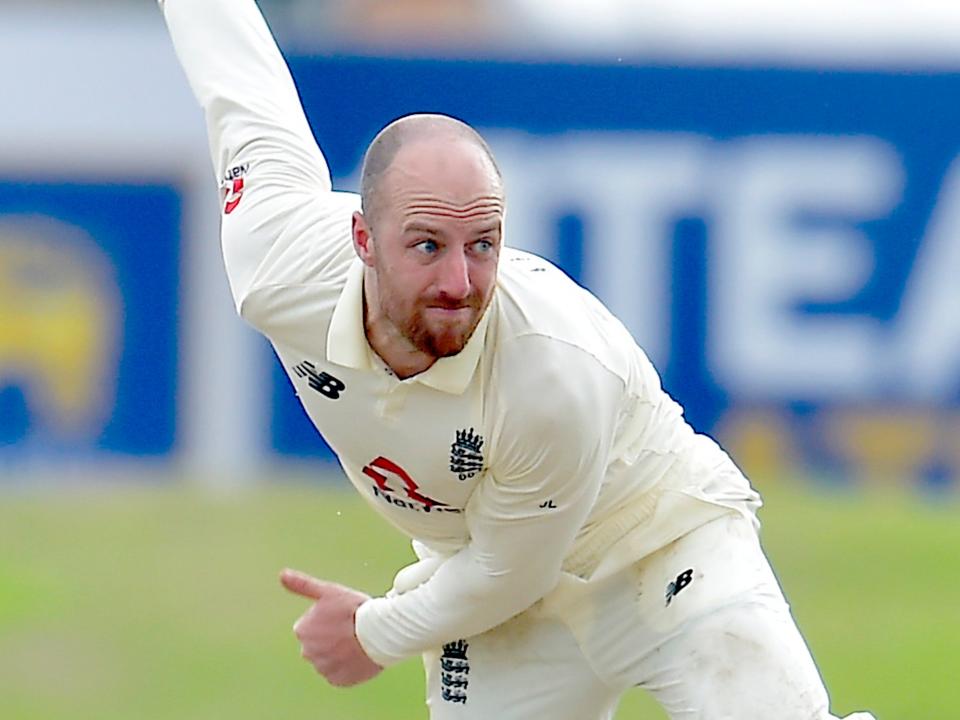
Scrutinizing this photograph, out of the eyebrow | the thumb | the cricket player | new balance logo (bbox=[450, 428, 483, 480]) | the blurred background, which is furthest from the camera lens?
the blurred background

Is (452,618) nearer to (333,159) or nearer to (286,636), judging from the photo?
(286,636)

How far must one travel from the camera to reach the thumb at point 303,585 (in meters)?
5.78

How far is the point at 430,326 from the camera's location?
4.70 meters

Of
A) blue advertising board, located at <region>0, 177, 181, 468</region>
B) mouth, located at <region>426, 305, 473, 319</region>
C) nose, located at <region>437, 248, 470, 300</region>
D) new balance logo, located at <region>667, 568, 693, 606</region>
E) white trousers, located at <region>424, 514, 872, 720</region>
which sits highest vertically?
blue advertising board, located at <region>0, 177, 181, 468</region>

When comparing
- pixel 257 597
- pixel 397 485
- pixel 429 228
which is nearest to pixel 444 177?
pixel 429 228

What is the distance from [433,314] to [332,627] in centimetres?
140

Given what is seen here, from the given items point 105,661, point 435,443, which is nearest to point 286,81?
point 435,443

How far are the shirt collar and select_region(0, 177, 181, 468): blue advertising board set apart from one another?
446 inches

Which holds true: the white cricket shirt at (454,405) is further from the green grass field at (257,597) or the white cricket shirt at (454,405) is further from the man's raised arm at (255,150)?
the green grass field at (257,597)

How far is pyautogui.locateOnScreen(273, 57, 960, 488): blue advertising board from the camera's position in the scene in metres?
16.1

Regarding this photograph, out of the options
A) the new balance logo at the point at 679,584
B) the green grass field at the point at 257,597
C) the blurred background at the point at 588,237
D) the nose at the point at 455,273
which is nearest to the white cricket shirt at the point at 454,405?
the new balance logo at the point at 679,584

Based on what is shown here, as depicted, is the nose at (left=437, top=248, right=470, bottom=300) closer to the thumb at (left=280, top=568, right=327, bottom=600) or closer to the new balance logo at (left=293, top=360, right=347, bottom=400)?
the new balance logo at (left=293, top=360, right=347, bottom=400)

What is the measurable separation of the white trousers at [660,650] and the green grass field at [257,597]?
376 cm

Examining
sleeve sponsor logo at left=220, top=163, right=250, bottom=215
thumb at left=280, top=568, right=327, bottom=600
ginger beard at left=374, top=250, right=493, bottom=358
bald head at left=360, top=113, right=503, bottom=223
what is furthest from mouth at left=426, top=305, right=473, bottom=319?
thumb at left=280, top=568, right=327, bottom=600
